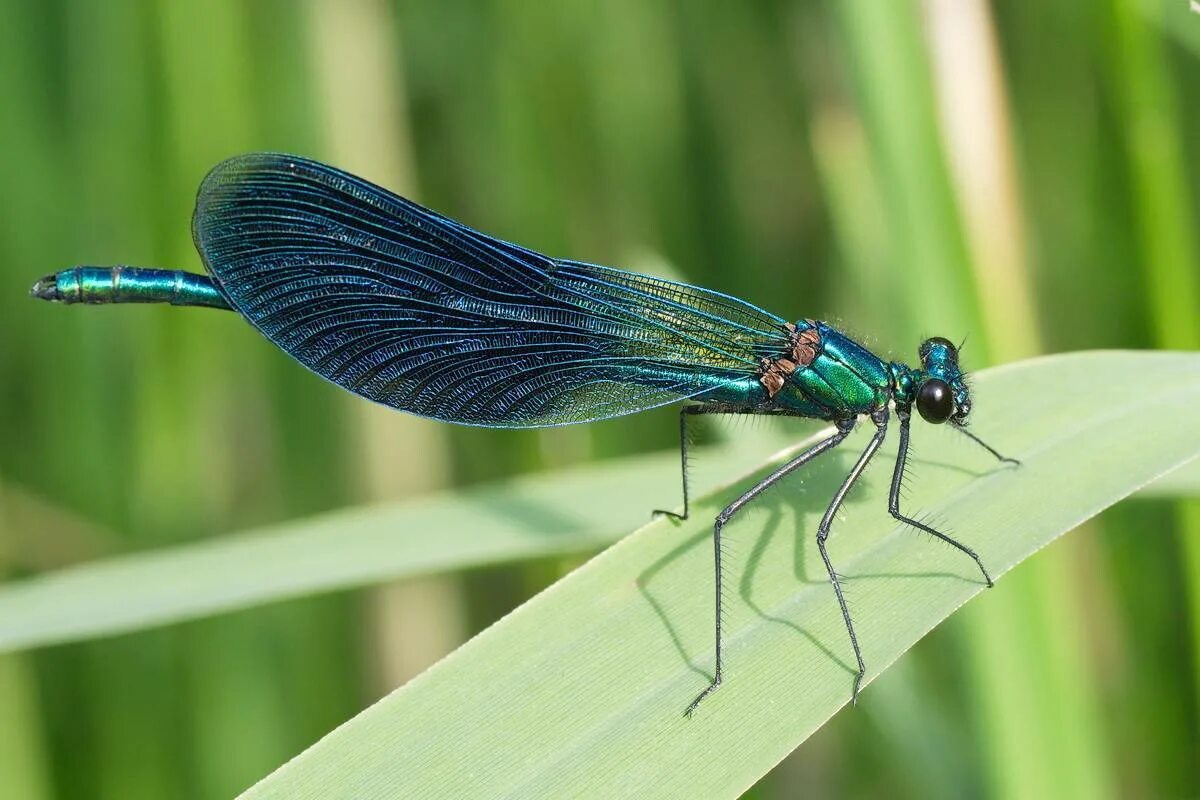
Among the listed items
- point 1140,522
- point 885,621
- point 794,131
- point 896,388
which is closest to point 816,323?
point 896,388

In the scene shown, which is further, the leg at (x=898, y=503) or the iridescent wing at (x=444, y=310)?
the iridescent wing at (x=444, y=310)

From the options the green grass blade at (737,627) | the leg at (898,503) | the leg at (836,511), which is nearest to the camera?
the green grass blade at (737,627)

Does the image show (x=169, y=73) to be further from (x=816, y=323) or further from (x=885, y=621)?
(x=885, y=621)

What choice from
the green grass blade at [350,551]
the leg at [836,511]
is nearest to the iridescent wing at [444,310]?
the green grass blade at [350,551]

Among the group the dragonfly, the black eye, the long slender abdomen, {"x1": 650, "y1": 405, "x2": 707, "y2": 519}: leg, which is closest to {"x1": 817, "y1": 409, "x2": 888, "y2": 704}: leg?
the dragonfly

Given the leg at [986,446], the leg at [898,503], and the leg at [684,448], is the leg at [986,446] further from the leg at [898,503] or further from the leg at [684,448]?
the leg at [684,448]

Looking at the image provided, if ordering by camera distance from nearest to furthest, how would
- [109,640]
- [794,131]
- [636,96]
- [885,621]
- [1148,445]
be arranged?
1. [885,621]
2. [1148,445]
3. [109,640]
4. [636,96]
5. [794,131]
